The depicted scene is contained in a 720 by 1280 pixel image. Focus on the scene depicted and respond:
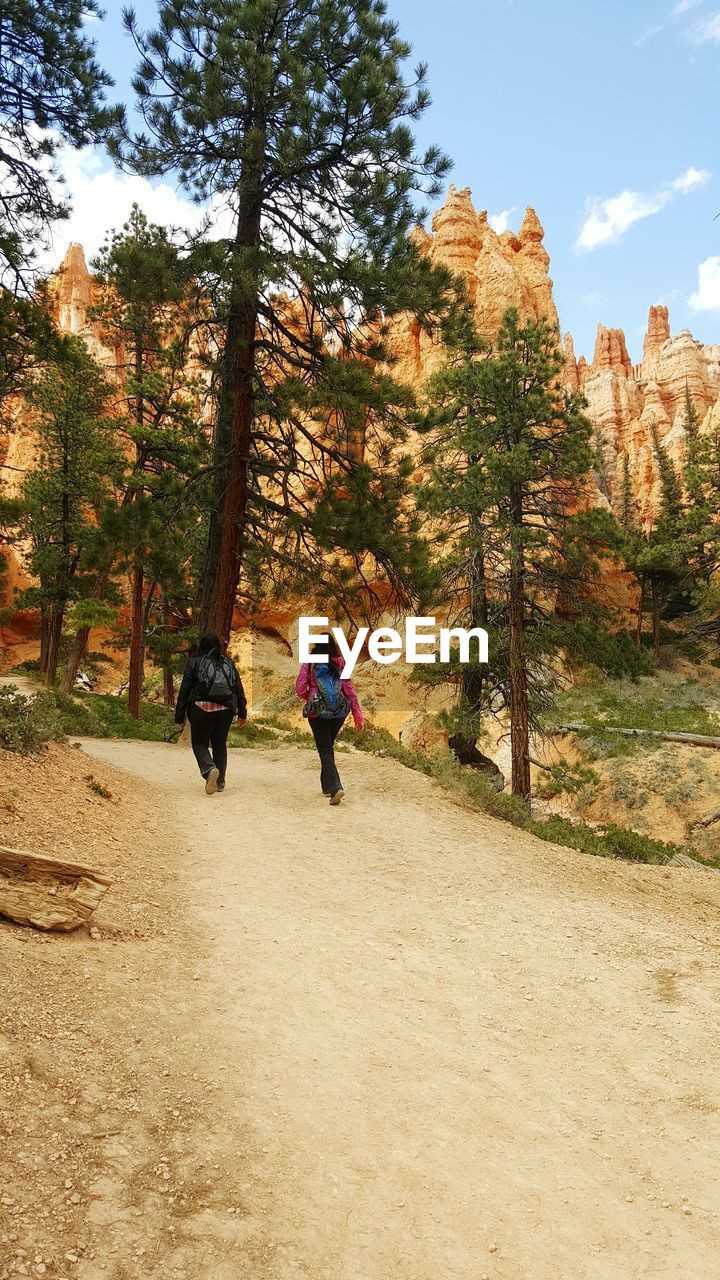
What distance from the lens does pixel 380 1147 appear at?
272cm

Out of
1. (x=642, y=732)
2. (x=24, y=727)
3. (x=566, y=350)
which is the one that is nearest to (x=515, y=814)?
(x=24, y=727)

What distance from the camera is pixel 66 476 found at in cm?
2308

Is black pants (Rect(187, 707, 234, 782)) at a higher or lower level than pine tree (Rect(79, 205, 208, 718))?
lower

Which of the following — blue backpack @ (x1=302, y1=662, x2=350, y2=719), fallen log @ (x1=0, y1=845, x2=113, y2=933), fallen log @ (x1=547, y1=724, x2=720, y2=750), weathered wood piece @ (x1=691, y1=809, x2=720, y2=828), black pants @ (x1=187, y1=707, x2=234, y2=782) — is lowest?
weathered wood piece @ (x1=691, y1=809, x2=720, y2=828)

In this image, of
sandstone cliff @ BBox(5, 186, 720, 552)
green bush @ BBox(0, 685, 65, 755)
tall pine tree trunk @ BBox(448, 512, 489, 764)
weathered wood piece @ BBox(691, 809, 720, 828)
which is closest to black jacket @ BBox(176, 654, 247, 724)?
green bush @ BBox(0, 685, 65, 755)

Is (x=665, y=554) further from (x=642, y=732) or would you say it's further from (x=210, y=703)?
(x=210, y=703)

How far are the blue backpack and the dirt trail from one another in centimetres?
225

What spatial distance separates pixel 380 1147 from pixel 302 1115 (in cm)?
33

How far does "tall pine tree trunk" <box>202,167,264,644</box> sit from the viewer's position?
36.3 ft

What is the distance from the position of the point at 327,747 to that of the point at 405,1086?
527 cm

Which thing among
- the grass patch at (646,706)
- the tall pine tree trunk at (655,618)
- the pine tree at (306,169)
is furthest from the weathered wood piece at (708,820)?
the tall pine tree trunk at (655,618)

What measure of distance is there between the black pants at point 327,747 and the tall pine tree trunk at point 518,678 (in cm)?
618

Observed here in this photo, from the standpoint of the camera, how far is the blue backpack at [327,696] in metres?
8.26

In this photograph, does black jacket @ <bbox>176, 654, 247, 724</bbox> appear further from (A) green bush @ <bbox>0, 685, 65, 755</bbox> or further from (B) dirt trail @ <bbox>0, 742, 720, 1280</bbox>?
Result: (B) dirt trail @ <bbox>0, 742, 720, 1280</bbox>
